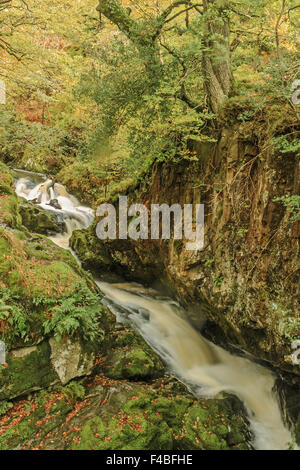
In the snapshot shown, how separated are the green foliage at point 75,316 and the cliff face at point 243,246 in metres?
2.52

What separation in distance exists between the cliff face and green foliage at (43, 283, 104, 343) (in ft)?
8.26

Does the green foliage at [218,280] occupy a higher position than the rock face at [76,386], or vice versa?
the green foliage at [218,280]

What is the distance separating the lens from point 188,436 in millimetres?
4715

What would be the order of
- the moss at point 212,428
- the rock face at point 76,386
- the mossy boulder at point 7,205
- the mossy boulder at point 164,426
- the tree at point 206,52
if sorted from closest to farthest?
the mossy boulder at point 164,426 < the rock face at point 76,386 < the moss at point 212,428 < the tree at point 206,52 < the mossy boulder at point 7,205

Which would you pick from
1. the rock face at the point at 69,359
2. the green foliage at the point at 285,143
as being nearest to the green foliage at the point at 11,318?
the rock face at the point at 69,359

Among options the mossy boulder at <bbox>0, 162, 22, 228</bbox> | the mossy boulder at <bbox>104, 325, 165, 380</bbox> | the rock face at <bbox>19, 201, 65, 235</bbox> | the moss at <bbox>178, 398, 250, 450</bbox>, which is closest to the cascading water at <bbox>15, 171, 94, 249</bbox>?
the rock face at <bbox>19, 201, 65, 235</bbox>

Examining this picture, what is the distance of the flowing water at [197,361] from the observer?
5.50 m

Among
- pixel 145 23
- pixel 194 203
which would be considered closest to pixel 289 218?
pixel 194 203

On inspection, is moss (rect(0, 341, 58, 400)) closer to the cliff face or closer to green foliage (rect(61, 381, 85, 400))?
green foliage (rect(61, 381, 85, 400))

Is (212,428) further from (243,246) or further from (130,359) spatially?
(243,246)

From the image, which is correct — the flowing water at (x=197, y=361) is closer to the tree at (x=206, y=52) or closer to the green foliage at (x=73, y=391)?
the green foliage at (x=73, y=391)

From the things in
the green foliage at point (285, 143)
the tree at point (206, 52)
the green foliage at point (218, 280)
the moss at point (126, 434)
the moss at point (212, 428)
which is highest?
the tree at point (206, 52)

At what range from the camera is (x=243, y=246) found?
17.8ft

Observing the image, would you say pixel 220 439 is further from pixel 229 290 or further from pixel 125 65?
pixel 125 65
